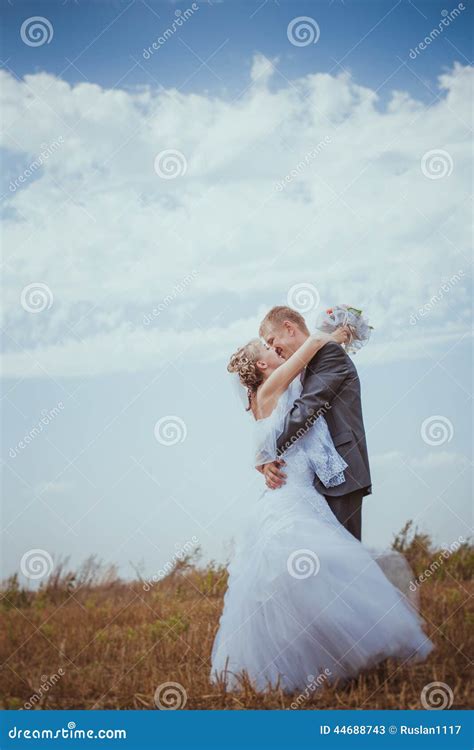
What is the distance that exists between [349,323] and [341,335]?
84 mm

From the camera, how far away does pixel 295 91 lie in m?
4.34

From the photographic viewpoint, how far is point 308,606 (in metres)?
3.41

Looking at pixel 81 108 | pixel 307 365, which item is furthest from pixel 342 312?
pixel 81 108

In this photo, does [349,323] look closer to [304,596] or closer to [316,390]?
[316,390]

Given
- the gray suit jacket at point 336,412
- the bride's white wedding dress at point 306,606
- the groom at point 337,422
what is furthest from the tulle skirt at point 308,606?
the gray suit jacket at point 336,412

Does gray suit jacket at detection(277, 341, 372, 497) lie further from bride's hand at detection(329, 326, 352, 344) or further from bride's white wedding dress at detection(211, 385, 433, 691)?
bride's white wedding dress at detection(211, 385, 433, 691)

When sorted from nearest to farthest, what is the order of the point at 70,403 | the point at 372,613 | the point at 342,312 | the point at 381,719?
the point at 372,613
the point at 381,719
the point at 342,312
the point at 70,403

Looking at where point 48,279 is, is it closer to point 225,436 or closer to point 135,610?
point 225,436

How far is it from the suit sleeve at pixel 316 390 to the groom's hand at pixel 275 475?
58 mm

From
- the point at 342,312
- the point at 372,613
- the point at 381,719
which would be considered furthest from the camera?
the point at 342,312

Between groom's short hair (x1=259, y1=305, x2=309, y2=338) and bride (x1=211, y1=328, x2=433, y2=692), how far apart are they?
0.96ft

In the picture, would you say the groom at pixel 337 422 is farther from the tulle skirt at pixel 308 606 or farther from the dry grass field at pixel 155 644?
the dry grass field at pixel 155 644

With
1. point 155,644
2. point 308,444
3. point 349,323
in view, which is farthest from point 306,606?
point 349,323

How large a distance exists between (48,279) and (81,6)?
1352 millimetres
